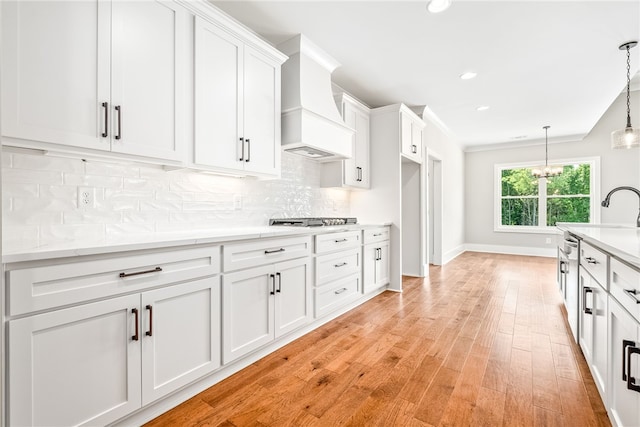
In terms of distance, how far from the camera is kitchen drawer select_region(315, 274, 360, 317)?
107 inches

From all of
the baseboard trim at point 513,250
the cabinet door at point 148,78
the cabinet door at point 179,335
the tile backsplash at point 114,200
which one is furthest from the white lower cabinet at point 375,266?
the baseboard trim at point 513,250

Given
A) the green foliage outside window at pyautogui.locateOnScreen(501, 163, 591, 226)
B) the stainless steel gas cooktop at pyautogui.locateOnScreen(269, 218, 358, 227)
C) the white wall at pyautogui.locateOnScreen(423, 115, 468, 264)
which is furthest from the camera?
the green foliage outside window at pyautogui.locateOnScreen(501, 163, 591, 226)

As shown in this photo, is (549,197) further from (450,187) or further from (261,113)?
(261,113)

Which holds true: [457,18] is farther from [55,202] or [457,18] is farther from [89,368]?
[89,368]

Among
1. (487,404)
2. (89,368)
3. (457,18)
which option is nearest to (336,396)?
(487,404)

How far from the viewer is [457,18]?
253 centimetres

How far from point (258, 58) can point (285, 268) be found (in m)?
1.73

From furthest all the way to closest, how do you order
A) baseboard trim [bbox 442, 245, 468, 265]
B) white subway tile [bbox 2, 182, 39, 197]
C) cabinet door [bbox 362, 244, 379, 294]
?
1. baseboard trim [bbox 442, 245, 468, 265]
2. cabinet door [bbox 362, 244, 379, 294]
3. white subway tile [bbox 2, 182, 39, 197]

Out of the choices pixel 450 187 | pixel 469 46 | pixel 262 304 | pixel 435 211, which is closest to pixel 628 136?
pixel 469 46

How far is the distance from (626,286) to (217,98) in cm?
248

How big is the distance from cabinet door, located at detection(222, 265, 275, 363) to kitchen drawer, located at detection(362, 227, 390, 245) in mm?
1557

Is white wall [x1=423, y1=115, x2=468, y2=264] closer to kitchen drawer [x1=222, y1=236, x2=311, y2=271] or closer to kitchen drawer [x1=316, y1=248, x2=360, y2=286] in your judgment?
kitchen drawer [x1=316, y1=248, x2=360, y2=286]

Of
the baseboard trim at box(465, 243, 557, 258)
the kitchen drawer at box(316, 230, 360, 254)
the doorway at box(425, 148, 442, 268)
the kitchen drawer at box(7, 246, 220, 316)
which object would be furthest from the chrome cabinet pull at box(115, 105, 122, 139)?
the baseboard trim at box(465, 243, 557, 258)

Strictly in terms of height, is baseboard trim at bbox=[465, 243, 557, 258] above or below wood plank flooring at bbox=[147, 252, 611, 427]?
above
